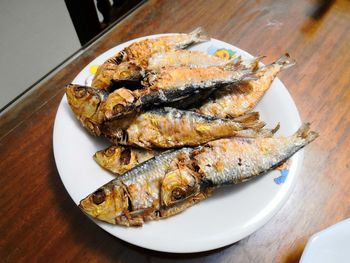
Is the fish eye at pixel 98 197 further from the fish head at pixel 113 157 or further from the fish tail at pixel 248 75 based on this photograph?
the fish tail at pixel 248 75

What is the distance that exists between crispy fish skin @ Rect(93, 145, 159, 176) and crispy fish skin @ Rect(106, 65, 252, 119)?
0.33 ft

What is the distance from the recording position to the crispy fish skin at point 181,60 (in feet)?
3.29

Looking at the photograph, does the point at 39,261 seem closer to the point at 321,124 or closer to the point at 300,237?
the point at 300,237

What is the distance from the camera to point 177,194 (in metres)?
0.77

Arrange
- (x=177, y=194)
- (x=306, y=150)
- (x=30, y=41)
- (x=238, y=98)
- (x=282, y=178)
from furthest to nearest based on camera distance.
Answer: (x=30, y=41), (x=306, y=150), (x=238, y=98), (x=282, y=178), (x=177, y=194)

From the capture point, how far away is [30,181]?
1.04 meters

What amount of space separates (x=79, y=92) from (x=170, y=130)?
30 centimetres

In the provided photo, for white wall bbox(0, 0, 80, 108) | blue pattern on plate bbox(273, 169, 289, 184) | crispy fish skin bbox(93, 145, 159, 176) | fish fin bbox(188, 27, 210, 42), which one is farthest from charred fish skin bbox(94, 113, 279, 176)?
white wall bbox(0, 0, 80, 108)

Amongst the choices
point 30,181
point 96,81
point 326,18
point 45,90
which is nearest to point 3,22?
point 45,90

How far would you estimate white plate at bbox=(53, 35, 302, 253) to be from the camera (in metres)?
0.79

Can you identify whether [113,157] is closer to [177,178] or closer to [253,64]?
[177,178]

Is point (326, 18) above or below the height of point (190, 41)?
below

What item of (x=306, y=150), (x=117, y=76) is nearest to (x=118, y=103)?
(x=117, y=76)

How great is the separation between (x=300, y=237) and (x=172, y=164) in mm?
479
